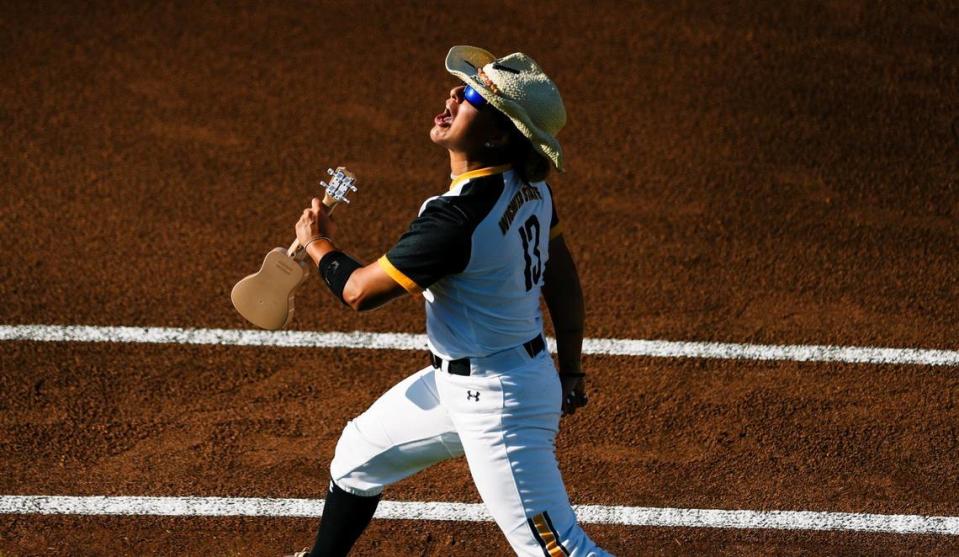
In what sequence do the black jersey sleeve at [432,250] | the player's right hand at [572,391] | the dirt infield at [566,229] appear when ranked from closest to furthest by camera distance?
the black jersey sleeve at [432,250] → the player's right hand at [572,391] → the dirt infield at [566,229]

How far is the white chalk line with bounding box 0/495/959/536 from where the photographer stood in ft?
14.1

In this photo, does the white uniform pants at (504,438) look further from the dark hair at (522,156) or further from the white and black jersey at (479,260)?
the dark hair at (522,156)

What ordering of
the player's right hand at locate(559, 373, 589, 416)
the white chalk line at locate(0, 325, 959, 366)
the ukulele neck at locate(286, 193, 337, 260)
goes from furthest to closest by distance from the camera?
the white chalk line at locate(0, 325, 959, 366), the player's right hand at locate(559, 373, 589, 416), the ukulele neck at locate(286, 193, 337, 260)

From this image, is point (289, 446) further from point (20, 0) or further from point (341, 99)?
point (20, 0)

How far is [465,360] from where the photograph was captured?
11.2 ft

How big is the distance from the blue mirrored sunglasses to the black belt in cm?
78

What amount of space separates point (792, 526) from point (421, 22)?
4879mm

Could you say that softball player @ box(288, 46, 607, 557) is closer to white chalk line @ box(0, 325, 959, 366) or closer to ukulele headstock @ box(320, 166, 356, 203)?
ukulele headstock @ box(320, 166, 356, 203)

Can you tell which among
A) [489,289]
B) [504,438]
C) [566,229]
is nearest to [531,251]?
[489,289]

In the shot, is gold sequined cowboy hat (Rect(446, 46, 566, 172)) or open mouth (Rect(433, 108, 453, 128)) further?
open mouth (Rect(433, 108, 453, 128))

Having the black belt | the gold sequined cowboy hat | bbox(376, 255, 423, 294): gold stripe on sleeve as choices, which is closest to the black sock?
the black belt

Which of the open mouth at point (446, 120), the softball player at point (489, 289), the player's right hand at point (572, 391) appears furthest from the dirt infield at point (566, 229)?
the open mouth at point (446, 120)

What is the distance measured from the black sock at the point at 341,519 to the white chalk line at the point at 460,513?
0.50 meters

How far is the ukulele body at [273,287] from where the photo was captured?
348 centimetres
